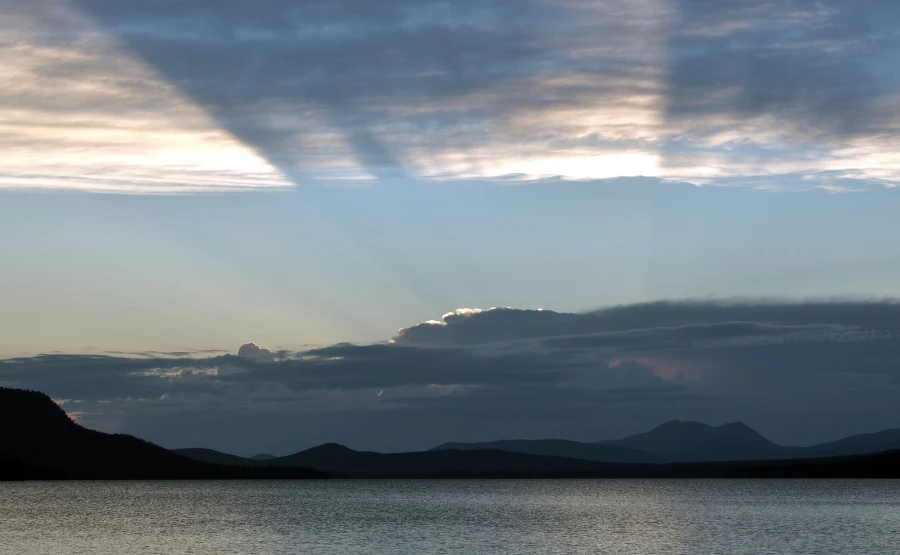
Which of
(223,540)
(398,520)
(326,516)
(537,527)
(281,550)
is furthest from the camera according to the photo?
(326,516)

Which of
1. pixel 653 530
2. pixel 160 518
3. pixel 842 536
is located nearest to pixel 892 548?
pixel 842 536

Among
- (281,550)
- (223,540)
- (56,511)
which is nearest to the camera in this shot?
(281,550)

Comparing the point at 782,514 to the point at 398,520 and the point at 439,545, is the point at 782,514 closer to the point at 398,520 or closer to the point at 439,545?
the point at 398,520

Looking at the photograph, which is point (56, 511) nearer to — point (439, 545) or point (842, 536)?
point (439, 545)

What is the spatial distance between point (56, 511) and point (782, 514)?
119549 mm

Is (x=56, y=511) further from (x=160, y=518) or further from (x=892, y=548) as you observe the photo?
(x=892, y=548)

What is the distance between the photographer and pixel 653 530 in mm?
133625

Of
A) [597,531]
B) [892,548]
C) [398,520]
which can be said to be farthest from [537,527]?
[892,548]

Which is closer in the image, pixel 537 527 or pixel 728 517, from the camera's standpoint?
pixel 537 527

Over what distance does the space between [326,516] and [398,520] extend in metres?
18.0

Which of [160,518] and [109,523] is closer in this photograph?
[109,523]

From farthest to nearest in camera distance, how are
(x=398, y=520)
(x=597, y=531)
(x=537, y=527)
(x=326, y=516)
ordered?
(x=326, y=516), (x=398, y=520), (x=537, y=527), (x=597, y=531)

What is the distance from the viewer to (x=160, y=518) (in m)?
163

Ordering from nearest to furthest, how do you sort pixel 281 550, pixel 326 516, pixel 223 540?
pixel 281 550, pixel 223 540, pixel 326 516
